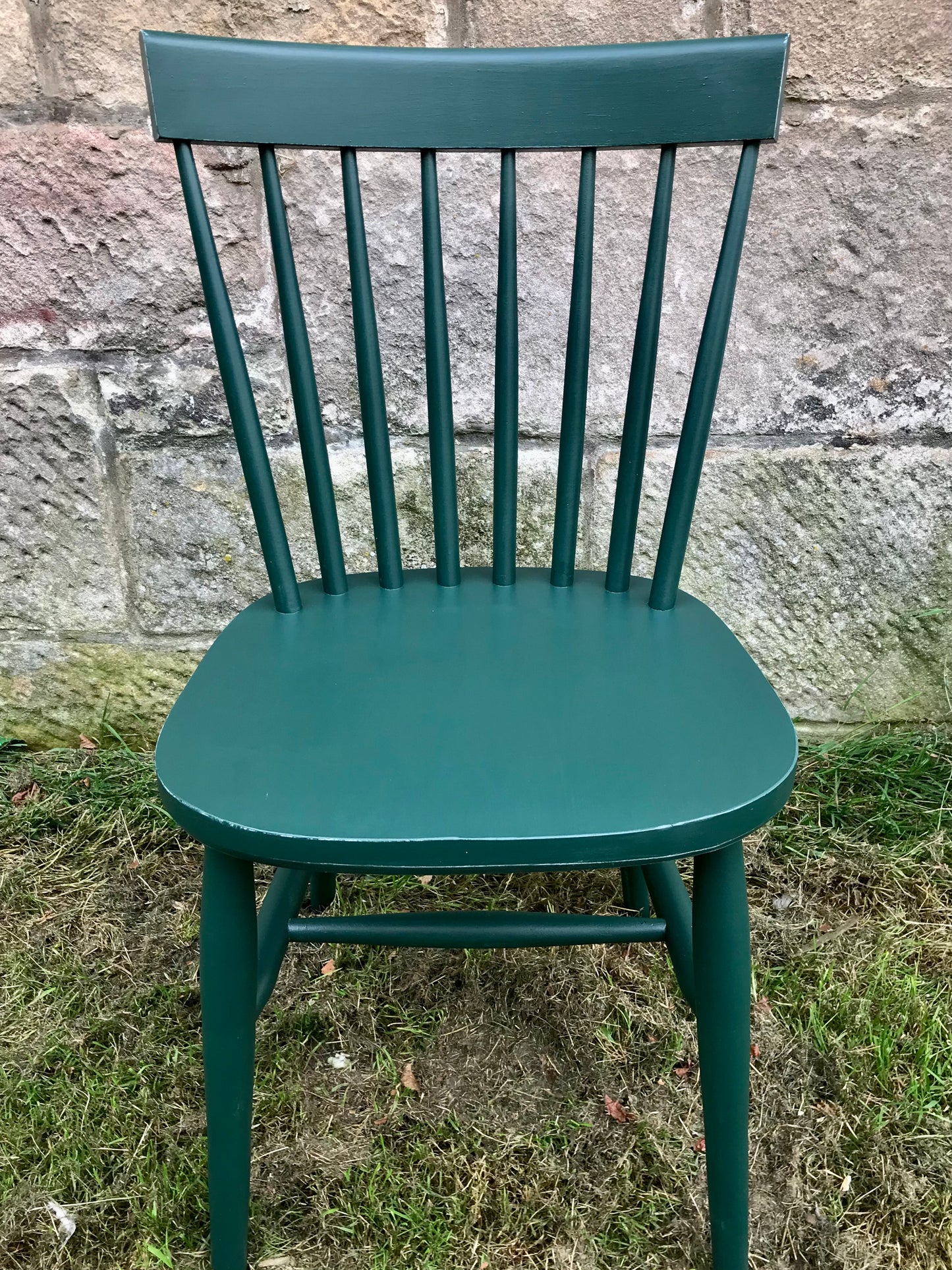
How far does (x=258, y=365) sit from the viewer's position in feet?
4.53

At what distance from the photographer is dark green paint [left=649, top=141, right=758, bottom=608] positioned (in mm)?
928

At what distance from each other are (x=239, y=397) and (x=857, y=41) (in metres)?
0.98

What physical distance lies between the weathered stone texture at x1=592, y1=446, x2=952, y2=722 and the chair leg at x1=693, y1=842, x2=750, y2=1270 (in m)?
0.77

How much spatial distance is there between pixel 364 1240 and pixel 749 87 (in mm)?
1236

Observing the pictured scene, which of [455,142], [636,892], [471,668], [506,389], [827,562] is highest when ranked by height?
[455,142]

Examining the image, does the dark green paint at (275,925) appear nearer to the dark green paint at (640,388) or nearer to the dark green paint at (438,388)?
the dark green paint at (438,388)

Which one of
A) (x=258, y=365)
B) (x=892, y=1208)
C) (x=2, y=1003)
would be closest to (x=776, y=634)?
(x=892, y=1208)

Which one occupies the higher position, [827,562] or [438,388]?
[438,388]

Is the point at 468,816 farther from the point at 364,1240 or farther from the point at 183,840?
the point at 183,840

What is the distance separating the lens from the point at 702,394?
3.14 feet

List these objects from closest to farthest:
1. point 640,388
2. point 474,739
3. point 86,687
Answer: point 474,739
point 640,388
point 86,687

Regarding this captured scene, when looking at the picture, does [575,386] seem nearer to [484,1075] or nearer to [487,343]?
[487,343]

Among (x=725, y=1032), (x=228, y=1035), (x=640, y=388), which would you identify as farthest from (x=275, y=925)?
(x=640, y=388)

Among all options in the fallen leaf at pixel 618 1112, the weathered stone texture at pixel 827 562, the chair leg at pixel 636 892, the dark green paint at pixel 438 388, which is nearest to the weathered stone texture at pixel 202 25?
the dark green paint at pixel 438 388
